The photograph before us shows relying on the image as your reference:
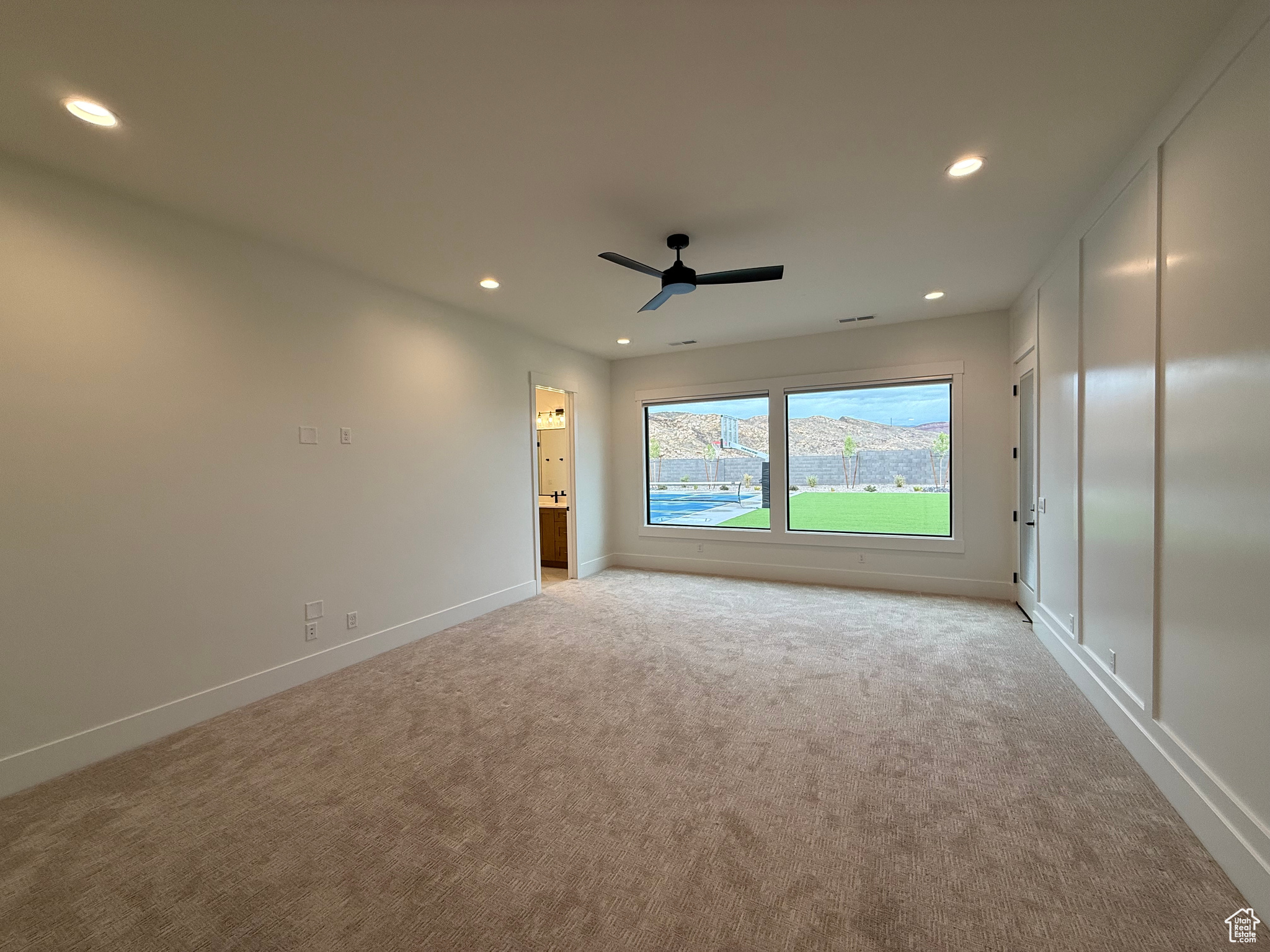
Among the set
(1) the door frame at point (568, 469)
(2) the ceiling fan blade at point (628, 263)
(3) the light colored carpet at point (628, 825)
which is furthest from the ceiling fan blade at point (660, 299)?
(3) the light colored carpet at point (628, 825)

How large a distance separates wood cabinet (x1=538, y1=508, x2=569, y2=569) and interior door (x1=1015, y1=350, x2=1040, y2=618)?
4.78m

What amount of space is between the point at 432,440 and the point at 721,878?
373 cm

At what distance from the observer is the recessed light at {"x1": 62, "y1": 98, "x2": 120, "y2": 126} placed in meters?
2.00

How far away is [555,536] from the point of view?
23.0 ft

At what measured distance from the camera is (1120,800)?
2125mm

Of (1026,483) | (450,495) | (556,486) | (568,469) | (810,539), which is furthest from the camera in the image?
(556,486)

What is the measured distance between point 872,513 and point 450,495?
4.43 metres

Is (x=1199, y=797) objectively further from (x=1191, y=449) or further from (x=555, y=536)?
(x=555, y=536)

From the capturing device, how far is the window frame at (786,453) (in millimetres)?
5391

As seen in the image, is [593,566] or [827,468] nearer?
[827,468]

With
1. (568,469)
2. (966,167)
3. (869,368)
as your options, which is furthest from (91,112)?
(869,368)

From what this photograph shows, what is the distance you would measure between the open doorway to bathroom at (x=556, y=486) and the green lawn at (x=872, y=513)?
2.34m

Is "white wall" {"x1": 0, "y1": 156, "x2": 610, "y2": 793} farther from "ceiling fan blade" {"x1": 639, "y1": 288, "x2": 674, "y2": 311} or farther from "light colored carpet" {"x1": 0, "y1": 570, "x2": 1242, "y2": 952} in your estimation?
"ceiling fan blade" {"x1": 639, "y1": 288, "x2": 674, "y2": 311}

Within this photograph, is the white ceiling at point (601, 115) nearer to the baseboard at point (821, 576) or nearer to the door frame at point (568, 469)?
the door frame at point (568, 469)
